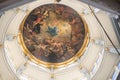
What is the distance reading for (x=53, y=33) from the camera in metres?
17.5

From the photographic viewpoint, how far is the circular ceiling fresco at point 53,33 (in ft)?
52.9

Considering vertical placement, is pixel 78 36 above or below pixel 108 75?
above

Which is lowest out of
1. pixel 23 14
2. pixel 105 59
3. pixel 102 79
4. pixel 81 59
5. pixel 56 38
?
pixel 102 79

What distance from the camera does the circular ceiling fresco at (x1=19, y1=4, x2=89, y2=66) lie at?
16.1 m

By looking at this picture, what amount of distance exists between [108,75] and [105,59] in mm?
944

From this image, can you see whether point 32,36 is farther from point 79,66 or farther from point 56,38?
point 79,66

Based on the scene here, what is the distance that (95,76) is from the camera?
14.0 m

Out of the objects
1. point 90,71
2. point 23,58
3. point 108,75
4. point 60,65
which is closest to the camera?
point 108,75

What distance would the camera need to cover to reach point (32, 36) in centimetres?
1702

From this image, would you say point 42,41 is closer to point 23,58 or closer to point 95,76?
point 23,58

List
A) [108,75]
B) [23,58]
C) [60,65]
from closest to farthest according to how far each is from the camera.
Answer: [108,75] < [23,58] < [60,65]

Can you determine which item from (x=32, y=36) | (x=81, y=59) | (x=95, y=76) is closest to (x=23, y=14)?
(x=32, y=36)

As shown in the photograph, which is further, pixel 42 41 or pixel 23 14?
pixel 42 41

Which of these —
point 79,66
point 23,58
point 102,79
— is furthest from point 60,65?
point 102,79
